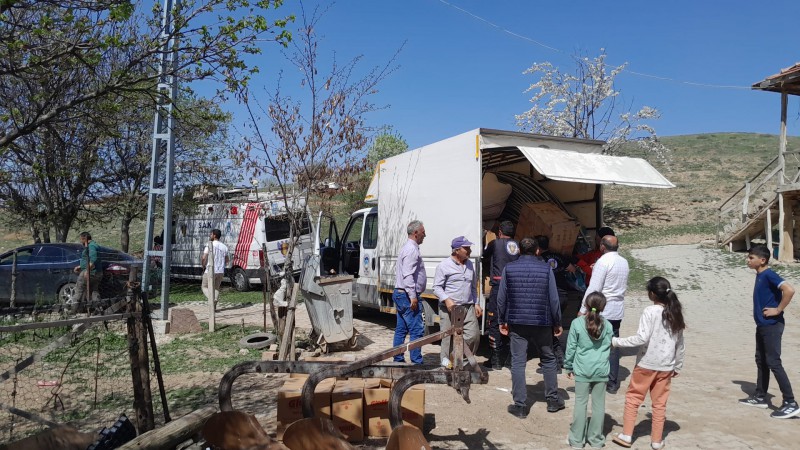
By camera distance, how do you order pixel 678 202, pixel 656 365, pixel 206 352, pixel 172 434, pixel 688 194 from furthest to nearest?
pixel 688 194, pixel 678 202, pixel 206 352, pixel 656 365, pixel 172 434

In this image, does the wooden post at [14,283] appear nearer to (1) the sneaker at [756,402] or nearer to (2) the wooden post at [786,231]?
Result: (1) the sneaker at [756,402]

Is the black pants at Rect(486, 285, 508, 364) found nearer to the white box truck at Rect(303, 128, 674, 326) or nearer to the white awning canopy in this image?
the white box truck at Rect(303, 128, 674, 326)

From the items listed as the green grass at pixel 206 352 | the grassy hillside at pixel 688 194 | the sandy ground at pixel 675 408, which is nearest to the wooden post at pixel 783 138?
the grassy hillside at pixel 688 194

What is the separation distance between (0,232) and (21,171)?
2991cm

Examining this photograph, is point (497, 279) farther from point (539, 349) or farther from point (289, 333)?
point (289, 333)

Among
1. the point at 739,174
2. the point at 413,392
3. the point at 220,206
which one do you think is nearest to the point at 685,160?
the point at 739,174

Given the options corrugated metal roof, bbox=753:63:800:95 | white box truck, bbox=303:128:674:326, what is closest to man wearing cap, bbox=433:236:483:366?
white box truck, bbox=303:128:674:326

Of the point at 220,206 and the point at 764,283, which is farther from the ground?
the point at 220,206

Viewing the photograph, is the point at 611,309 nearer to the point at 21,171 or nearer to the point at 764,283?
the point at 764,283

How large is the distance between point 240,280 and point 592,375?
12.9 meters

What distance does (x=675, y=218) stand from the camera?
29.3 metres

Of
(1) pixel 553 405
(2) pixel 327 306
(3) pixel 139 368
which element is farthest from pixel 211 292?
(1) pixel 553 405

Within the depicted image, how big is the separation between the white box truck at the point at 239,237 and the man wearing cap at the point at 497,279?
338 inches

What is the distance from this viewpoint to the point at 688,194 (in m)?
34.7
